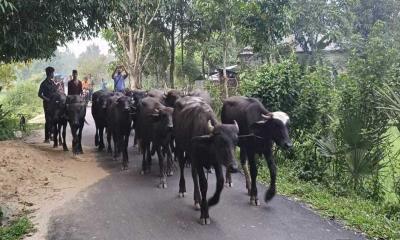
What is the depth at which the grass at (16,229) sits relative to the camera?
6680mm

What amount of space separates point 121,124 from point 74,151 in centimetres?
238

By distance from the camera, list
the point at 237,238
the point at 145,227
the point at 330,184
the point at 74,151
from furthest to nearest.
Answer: the point at 74,151
the point at 330,184
the point at 145,227
the point at 237,238

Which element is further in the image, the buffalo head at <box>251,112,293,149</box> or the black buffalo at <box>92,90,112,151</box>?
the black buffalo at <box>92,90,112,151</box>

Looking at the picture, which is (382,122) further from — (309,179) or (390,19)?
(390,19)

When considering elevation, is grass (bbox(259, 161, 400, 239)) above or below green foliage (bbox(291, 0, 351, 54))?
below

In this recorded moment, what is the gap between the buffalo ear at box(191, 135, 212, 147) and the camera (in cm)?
680

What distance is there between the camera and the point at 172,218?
7.21 meters

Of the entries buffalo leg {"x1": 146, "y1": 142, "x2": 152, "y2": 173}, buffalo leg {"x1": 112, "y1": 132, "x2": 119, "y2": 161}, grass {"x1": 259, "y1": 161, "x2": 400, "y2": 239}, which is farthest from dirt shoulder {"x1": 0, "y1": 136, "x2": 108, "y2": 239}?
grass {"x1": 259, "y1": 161, "x2": 400, "y2": 239}

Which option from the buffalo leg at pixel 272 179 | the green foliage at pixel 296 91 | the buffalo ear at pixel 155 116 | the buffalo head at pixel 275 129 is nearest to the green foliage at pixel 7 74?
the green foliage at pixel 296 91

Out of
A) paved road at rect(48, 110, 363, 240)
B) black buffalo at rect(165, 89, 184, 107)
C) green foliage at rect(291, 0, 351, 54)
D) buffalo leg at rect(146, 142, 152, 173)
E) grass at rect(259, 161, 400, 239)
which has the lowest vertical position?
grass at rect(259, 161, 400, 239)

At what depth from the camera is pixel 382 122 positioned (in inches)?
348

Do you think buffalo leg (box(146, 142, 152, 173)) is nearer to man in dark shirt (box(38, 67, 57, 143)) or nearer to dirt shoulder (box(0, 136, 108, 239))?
dirt shoulder (box(0, 136, 108, 239))

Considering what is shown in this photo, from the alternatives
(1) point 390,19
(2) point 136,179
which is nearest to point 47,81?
(2) point 136,179

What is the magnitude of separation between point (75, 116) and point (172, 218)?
20.7 feet
